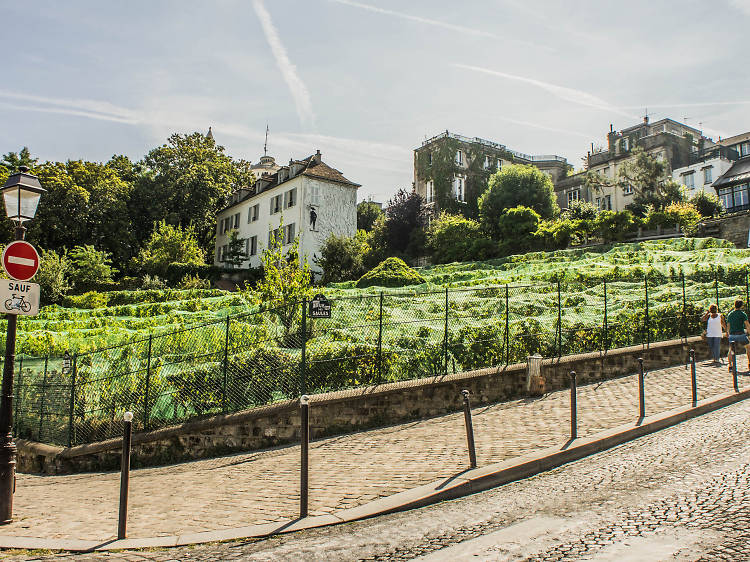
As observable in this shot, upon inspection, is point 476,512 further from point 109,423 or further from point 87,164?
point 87,164

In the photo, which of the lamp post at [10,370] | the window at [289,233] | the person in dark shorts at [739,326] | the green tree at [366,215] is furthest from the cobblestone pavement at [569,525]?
the green tree at [366,215]

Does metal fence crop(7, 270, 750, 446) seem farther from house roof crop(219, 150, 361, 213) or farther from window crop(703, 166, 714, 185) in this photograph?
window crop(703, 166, 714, 185)

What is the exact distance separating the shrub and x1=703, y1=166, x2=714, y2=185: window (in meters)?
41.1

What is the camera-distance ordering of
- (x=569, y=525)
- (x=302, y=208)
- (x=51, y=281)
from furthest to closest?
(x=302, y=208)
(x=51, y=281)
(x=569, y=525)

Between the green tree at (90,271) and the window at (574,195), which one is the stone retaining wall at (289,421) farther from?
the window at (574,195)

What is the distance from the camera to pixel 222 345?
11.7 metres

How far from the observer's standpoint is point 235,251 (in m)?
52.5

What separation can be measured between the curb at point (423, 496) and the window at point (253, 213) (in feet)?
154

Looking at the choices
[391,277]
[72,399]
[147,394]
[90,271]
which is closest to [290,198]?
[90,271]

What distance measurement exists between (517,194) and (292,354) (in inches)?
1783

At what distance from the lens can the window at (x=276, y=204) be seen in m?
49.5

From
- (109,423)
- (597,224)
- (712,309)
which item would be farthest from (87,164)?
(712,309)

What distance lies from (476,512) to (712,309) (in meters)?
10.9

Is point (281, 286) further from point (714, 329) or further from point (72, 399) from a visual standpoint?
point (714, 329)
